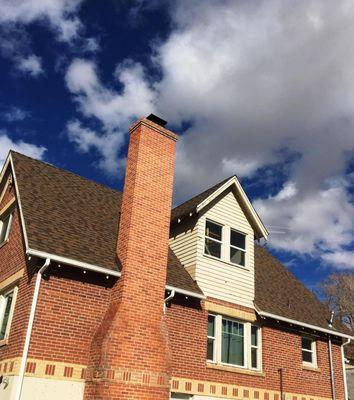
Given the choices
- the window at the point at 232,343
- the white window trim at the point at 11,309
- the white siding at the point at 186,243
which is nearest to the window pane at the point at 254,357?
the window at the point at 232,343

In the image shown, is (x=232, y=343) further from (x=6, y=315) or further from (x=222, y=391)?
(x=6, y=315)

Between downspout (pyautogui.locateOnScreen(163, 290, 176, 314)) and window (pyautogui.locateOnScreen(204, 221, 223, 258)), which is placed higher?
window (pyautogui.locateOnScreen(204, 221, 223, 258))

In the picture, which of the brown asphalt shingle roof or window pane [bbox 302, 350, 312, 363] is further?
window pane [bbox 302, 350, 312, 363]

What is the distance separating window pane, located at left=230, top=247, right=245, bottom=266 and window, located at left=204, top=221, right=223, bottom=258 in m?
0.61

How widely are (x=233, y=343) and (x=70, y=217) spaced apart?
676cm

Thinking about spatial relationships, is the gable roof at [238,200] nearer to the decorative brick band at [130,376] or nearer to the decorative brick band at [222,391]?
the decorative brick band at [222,391]

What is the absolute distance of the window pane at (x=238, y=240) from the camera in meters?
16.7

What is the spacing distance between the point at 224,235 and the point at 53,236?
21.3 ft

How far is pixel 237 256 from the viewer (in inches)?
651

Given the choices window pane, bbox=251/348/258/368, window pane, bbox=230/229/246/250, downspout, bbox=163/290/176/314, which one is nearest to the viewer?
downspout, bbox=163/290/176/314

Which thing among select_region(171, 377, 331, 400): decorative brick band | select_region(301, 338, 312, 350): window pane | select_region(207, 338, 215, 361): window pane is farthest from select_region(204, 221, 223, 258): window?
select_region(301, 338, 312, 350): window pane

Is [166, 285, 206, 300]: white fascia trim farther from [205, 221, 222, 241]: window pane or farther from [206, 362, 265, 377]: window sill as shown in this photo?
[205, 221, 222, 241]: window pane

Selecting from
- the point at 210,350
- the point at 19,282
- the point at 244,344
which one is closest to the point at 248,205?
the point at 244,344

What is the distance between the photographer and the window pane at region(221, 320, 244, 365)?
14695 millimetres
